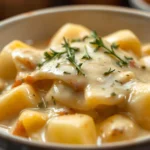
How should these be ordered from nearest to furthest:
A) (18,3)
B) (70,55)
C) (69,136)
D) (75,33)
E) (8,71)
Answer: (69,136)
(70,55)
(8,71)
(75,33)
(18,3)

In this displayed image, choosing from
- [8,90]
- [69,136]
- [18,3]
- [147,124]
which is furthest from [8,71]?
[18,3]

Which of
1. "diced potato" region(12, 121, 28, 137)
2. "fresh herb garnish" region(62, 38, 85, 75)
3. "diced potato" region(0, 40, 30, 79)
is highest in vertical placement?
"fresh herb garnish" region(62, 38, 85, 75)

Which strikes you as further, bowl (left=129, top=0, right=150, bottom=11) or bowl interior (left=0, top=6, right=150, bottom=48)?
bowl (left=129, top=0, right=150, bottom=11)

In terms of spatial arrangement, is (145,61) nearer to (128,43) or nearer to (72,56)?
(128,43)

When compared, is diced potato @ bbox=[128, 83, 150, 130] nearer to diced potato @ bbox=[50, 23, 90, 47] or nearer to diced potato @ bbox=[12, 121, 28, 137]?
diced potato @ bbox=[12, 121, 28, 137]

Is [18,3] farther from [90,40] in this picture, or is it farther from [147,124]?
[147,124]

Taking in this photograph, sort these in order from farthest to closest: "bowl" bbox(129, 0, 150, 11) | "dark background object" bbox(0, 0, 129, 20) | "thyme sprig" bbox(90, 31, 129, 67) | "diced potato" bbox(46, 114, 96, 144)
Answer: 1. "dark background object" bbox(0, 0, 129, 20)
2. "bowl" bbox(129, 0, 150, 11)
3. "thyme sprig" bbox(90, 31, 129, 67)
4. "diced potato" bbox(46, 114, 96, 144)

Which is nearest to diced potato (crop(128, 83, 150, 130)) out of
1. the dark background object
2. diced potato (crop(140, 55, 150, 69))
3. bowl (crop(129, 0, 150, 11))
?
diced potato (crop(140, 55, 150, 69))
